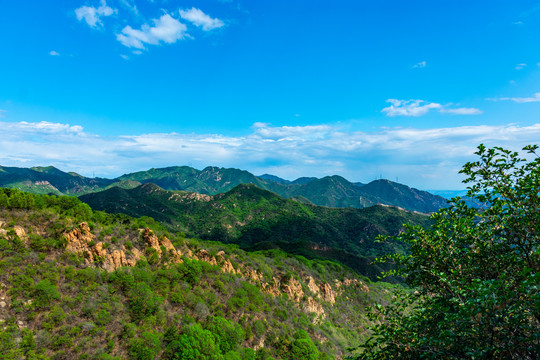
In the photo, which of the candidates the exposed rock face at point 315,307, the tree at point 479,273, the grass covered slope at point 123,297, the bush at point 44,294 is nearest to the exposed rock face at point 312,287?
the exposed rock face at point 315,307

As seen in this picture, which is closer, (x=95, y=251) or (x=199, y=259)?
(x=95, y=251)

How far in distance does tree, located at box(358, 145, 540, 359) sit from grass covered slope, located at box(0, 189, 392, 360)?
10927mm

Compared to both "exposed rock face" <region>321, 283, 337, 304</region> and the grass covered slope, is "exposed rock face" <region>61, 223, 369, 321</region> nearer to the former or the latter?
"exposed rock face" <region>321, 283, 337, 304</region>

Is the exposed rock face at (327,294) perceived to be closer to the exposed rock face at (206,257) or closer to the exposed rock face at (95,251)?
the exposed rock face at (206,257)

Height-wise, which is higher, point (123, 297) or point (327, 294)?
point (123, 297)

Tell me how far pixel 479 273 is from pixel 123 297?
35770 mm

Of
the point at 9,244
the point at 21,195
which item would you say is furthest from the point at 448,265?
the point at 21,195

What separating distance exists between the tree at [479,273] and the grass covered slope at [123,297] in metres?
10.9

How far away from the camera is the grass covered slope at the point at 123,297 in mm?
23000

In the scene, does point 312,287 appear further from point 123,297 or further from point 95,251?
point 95,251

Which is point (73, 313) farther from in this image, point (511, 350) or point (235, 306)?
point (511, 350)

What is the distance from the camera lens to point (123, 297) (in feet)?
97.9

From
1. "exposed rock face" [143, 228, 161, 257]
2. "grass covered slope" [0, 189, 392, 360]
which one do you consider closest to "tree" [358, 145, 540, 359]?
"grass covered slope" [0, 189, 392, 360]

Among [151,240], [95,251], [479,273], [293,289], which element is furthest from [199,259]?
[479,273]
